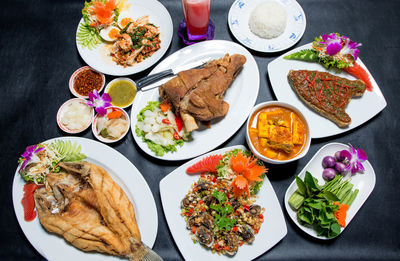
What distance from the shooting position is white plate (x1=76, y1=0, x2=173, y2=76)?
3031mm

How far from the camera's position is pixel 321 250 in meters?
Answer: 2.85

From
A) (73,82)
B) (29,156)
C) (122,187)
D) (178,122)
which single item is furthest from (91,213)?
(73,82)

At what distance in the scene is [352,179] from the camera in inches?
113

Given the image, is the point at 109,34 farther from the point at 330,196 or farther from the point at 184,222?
the point at 330,196

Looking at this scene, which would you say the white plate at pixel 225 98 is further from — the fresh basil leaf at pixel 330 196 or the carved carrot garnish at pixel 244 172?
the fresh basil leaf at pixel 330 196

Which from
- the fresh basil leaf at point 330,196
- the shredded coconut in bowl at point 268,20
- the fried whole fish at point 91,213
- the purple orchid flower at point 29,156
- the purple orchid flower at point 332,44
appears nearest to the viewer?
the fried whole fish at point 91,213

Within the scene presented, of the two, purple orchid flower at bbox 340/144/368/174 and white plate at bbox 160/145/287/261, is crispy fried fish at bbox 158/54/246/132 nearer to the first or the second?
white plate at bbox 160/145/287/261

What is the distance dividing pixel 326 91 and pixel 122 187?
2546 millimetres

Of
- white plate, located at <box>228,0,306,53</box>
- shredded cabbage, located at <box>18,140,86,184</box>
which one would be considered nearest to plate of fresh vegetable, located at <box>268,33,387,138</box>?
white plate, located at <box>228,0,306,53</box>

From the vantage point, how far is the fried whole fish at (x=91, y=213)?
8.09 ft

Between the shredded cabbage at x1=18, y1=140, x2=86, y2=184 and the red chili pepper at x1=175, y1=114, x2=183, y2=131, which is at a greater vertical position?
the red chili pepper at x1=175, y1=114, x2=183, y2=131

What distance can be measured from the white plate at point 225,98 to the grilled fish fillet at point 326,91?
0.50 metres

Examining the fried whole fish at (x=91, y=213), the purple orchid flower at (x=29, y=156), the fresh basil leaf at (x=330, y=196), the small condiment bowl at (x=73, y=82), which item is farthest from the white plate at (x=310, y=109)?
the purple orchid flower at (x=29, y=156)

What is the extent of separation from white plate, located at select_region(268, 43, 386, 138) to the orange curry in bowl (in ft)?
1.04
